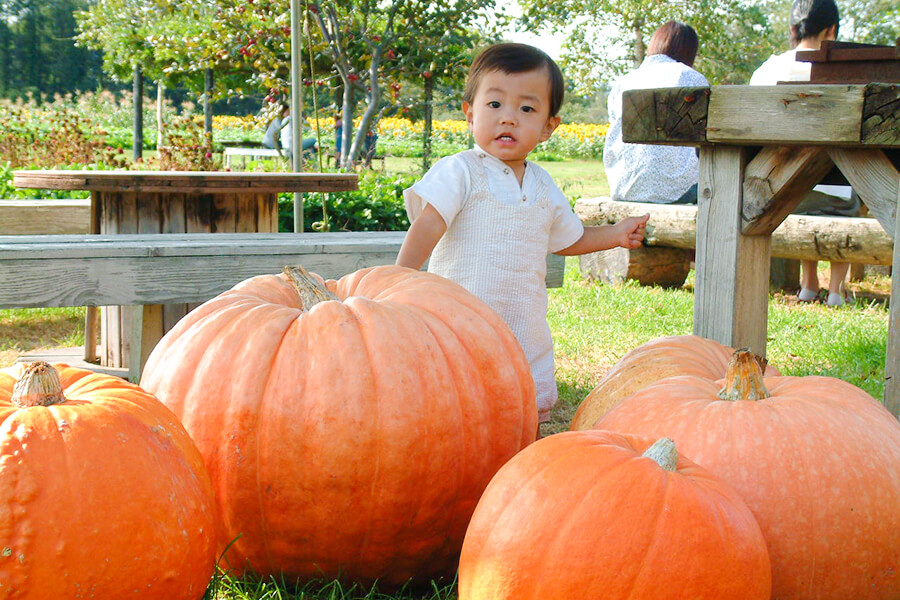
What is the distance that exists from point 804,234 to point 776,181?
329 centimetres

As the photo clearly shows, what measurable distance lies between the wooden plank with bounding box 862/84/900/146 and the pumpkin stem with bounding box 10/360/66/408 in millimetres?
1858

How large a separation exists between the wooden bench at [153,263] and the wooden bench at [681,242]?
2.52 m

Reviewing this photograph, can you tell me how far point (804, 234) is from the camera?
17.7ft

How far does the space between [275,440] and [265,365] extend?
6.1 inches

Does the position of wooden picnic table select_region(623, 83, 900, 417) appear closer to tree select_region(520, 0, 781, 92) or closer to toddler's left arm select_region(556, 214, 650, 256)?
toddler's left arm select_region(556, 214, 650, 256)

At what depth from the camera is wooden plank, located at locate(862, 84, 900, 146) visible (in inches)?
79.9

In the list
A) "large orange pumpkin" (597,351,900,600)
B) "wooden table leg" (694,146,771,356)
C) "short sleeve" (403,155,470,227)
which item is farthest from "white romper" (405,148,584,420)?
"large orange pumpkin" (597,351,900,600)

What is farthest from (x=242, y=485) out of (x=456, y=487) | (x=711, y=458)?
(x=711, y=458)

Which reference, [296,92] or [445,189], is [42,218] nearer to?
[296,92]

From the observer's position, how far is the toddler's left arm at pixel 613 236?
2.71 m

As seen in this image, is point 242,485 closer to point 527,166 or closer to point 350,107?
point 527,166

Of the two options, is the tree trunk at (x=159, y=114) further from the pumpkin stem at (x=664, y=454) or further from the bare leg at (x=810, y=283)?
the pumpkin stem at (x=664, y=454)

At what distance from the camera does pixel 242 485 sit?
176 cm

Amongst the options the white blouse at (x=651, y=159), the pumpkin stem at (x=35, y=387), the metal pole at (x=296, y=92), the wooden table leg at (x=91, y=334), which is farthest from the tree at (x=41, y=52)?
the pumpkin stem at (x=35, y=387)
